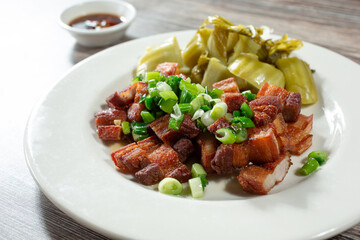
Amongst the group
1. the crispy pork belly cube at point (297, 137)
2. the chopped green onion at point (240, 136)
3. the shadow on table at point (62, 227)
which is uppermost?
the chopped green onion at point (240, 136)

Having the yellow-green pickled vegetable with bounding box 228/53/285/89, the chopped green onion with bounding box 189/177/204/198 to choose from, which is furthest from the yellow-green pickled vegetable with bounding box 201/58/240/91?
the chopped green onion with bounding box 189/177/204/198

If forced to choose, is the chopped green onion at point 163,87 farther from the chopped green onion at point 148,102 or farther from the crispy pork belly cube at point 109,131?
the crispy pork belly cube at point 109,131

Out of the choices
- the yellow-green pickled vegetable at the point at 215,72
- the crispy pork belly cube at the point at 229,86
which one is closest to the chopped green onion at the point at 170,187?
the crispy pork belly cube at the point at 229,86

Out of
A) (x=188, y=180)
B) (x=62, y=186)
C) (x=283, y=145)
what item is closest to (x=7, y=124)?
(x=62, y=186)

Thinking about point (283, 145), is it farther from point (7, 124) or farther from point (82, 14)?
point (82, 14)

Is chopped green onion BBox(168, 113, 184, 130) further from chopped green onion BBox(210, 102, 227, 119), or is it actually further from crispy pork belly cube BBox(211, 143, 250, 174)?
crispy pork belly cube BBox(211, 143, 250, 174)

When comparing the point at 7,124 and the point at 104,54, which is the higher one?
the point at 104,54

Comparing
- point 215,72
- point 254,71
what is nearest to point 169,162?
point 215,72
